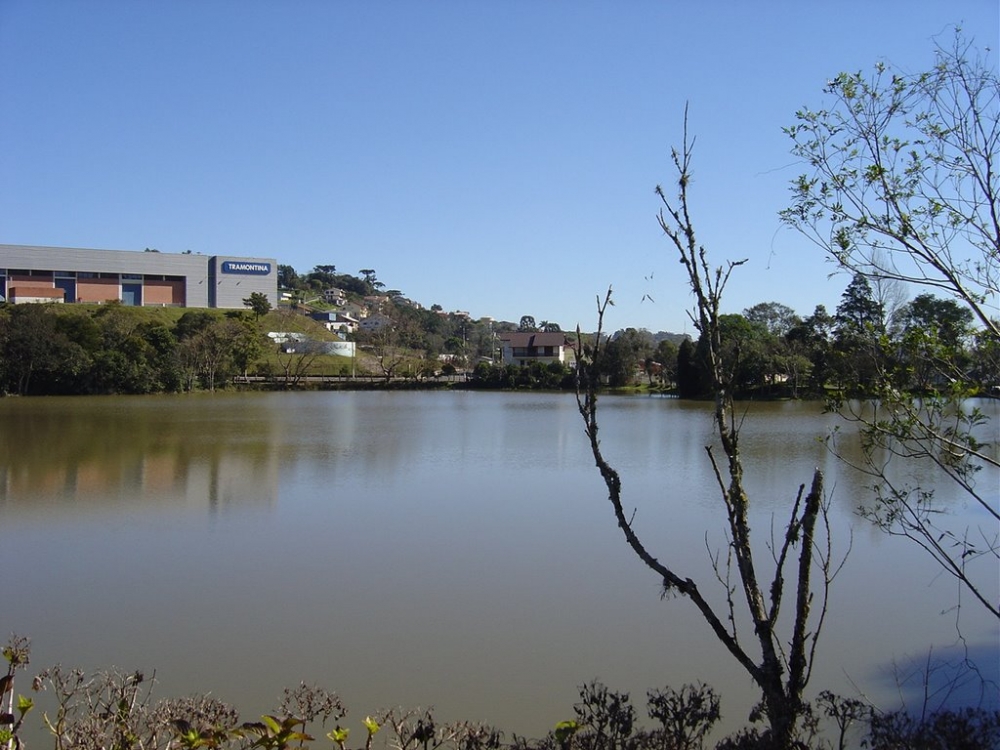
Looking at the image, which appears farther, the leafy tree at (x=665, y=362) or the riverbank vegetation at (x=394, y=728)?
the leafy tree at (x=665, y=362)

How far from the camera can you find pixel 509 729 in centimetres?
488

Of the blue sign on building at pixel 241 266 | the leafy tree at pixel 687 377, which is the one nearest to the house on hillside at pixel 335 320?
the blue sign on building at pixel 241 266

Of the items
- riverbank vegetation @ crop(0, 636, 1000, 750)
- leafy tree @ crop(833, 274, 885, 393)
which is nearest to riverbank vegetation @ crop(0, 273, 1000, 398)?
leafy tree @ crop(833, 274, 885, 393)

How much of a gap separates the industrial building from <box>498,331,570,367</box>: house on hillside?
18.1 m

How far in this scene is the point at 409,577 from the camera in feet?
26.3

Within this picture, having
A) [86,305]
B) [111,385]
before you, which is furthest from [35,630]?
[86,305]

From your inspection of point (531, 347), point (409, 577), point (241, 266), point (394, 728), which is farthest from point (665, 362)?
point (394, 728)

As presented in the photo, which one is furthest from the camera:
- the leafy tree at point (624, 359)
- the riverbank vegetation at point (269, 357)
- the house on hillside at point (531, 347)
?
the house on hillside at point (531, 347)

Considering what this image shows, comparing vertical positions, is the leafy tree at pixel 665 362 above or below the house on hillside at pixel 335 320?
below

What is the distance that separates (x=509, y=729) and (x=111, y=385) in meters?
37.4

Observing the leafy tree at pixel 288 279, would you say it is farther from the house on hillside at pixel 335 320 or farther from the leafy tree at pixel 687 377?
the leafy tree at pixel 687 377

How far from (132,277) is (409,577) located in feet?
194

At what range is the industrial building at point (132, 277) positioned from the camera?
57.7 metres

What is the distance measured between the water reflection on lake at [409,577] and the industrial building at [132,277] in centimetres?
4654
